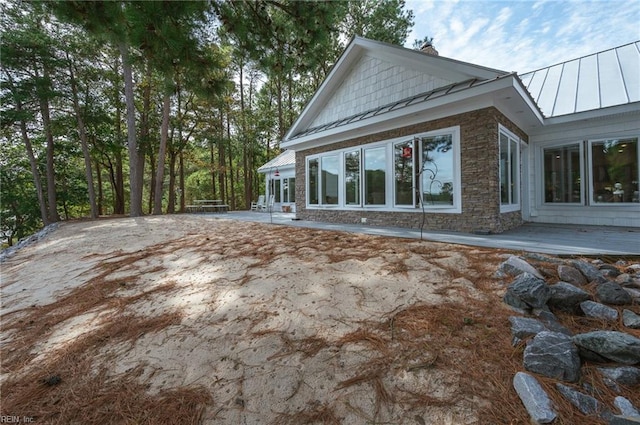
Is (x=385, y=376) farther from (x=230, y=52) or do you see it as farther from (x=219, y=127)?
(x=219, y=127)

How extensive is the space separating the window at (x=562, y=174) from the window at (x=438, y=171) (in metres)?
3.69

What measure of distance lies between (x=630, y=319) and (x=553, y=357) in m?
0.95

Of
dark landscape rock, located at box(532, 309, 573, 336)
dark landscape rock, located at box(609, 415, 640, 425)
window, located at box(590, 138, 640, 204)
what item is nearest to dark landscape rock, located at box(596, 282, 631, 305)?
dark landscape rock, located at box(532, 309, 573, 336)

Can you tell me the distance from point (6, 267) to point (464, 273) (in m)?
8.16

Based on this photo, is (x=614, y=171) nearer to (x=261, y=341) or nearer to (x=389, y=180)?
(x=389, y=180)

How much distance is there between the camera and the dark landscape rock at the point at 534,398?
1224 millimetres

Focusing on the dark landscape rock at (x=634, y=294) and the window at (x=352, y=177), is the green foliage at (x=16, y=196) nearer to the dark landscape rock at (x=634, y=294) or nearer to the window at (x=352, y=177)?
the window at (x=352, y=177)

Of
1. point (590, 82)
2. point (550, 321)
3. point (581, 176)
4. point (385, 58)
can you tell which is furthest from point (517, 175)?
point (550, 321)

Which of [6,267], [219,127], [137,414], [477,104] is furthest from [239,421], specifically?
[219,127]

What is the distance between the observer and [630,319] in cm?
187

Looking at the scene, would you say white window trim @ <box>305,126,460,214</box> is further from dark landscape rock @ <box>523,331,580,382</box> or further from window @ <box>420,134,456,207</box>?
dark landscape rock @ <box>523,331,580,382</box>

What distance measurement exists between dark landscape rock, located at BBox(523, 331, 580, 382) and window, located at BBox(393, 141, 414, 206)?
5012mm

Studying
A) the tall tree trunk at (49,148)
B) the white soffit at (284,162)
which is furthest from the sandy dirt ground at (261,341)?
the tall tree trunk at (49,148)

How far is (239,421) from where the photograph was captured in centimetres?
137
